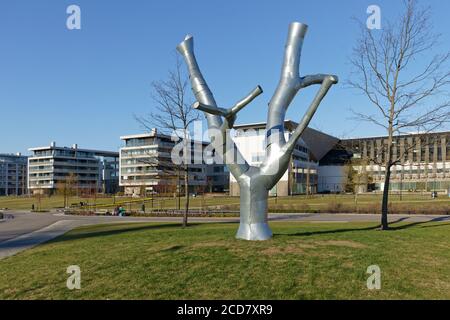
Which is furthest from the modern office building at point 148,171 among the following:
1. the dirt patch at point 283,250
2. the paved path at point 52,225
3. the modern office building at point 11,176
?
the dirt patch at point 283,250

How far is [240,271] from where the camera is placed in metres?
7.57

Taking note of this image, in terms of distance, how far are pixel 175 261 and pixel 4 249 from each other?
29.9 ft

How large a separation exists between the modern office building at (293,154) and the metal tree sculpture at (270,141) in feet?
179

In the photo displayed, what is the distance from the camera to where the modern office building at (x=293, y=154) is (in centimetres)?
7856

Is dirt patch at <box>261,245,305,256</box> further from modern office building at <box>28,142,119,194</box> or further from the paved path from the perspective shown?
modern office building at <box>28,142,119,194</box>

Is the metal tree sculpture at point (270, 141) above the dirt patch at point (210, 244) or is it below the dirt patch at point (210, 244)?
above

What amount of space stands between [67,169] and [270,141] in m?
125

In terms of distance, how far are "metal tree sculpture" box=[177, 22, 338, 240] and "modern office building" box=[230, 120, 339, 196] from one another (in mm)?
54457

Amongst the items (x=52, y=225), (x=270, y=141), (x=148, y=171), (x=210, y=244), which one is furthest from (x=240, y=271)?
(x=148, y=171)

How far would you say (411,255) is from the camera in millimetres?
9391

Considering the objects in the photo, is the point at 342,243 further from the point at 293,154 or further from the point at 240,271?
the point at 293,154

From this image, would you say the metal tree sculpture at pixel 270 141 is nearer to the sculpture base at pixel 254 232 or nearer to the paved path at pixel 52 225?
the sculpture base at pixel 254 232

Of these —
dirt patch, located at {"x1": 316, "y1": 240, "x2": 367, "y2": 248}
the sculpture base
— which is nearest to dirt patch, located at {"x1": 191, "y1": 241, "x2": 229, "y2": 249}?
the sculpture base
